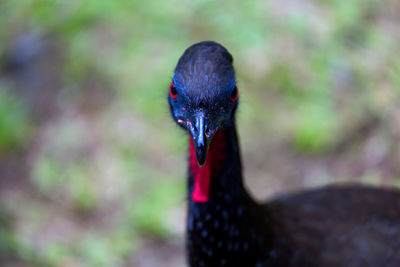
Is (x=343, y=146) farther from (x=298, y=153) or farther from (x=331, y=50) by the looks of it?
(x=331, y=50)

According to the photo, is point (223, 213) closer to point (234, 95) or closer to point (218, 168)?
point (218, 168)

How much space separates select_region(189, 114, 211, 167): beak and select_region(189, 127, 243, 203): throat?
0.21 meters

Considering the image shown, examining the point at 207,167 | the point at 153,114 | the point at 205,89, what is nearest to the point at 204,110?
the point at 205,89

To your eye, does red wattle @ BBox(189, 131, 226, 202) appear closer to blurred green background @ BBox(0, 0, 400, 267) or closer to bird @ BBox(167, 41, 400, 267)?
bird @ BBox(167, 41, 400, 267)

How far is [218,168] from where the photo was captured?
2857mm

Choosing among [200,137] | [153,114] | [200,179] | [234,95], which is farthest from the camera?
[153,114]

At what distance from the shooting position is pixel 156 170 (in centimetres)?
526

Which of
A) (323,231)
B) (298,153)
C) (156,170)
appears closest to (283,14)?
(298,153)

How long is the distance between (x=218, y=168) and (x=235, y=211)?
0.25m

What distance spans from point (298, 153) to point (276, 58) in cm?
101

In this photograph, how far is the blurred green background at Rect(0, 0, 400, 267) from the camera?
4.98m

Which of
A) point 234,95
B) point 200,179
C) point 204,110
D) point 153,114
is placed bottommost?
point 200,179

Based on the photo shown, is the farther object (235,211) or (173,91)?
(235,211)

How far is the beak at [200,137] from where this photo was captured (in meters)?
2.50
